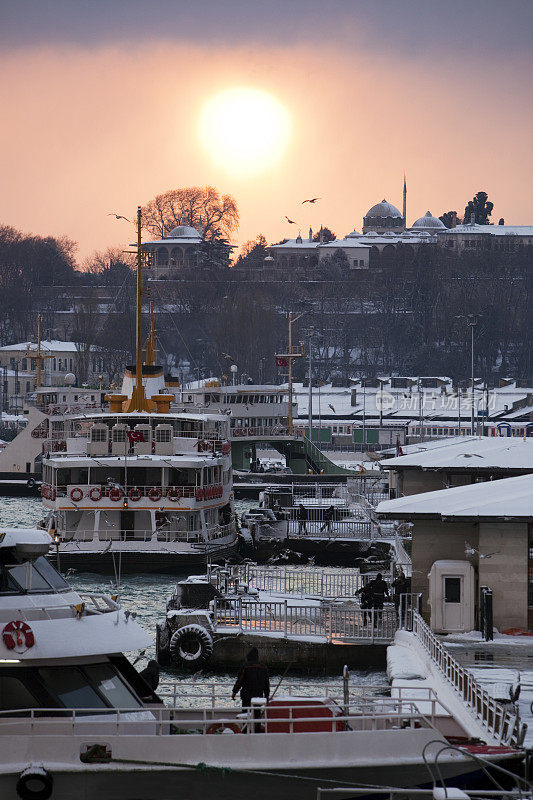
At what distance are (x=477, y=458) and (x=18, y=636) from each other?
23.1 meters

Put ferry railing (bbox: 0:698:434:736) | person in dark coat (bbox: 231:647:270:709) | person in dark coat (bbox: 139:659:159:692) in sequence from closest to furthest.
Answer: ferry railing (bbox: 0:698:434:736)
person in dark coat (bbox: 231:647:270:709)
person in dark coat (bbox: 139:659:159:692)

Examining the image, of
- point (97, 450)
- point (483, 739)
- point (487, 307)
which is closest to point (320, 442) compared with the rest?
point (97, 450)

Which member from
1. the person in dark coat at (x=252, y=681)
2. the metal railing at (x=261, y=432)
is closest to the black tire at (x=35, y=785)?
the person in dark coat at (x=252, y=681)

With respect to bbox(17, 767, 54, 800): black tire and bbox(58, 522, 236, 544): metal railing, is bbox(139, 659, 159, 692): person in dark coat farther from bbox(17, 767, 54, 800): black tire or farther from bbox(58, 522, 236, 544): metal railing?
bbox(58, 522, 236, 544): metal railing

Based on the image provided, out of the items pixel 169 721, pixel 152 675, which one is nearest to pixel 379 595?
pixel 152 675

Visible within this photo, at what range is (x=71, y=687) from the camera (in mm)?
16422

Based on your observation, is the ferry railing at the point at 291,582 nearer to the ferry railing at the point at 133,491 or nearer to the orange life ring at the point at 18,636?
the ferry railing at the point at 133,491

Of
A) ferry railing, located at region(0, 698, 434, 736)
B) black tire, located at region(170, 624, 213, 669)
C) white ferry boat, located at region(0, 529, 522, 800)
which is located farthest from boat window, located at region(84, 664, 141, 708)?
black tire, located at region(170, 624, 213, 669)

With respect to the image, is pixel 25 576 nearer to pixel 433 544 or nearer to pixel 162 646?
pixel 433 544

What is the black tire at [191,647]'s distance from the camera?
27250 mm

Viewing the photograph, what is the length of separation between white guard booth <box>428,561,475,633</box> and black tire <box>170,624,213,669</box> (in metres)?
4.42

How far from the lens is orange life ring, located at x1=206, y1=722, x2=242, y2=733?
16719 mm

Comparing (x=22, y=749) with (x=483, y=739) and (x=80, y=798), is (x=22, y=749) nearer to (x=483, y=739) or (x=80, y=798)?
(x=80, y=798)

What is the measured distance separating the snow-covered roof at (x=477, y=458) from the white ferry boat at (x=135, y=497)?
6.99 metres
